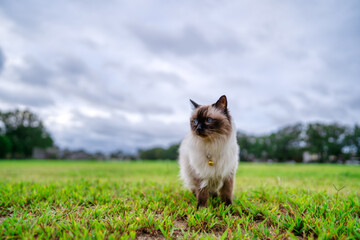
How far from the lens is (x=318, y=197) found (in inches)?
128

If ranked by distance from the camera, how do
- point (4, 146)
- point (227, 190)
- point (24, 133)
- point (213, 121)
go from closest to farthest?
point (213, 121) → point (227, 190) → point (4, 146) → point (24, 133)

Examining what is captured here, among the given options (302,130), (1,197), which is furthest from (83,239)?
(302,130)

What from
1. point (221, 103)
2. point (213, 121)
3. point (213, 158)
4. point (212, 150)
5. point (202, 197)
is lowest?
point (202, 197)

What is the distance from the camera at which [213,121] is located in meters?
2.76

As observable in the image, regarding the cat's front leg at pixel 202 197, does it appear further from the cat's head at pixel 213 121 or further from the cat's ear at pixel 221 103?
the cat's ear at pixel 221 103

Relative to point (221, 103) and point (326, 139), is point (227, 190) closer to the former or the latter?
point (221, 103)

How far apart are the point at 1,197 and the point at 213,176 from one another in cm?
334

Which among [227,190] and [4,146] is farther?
[4,146]

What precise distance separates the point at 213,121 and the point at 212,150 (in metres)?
0.41

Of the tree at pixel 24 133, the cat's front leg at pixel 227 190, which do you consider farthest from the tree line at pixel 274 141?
the cat's front leg at pixel 227 190

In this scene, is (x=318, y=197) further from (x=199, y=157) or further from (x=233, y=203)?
(x=199, y=157)

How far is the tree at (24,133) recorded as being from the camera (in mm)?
41344

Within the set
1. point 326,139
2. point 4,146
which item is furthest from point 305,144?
point 4,146

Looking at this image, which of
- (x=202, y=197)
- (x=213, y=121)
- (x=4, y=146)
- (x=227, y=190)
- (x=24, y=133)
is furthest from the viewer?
(x=24, y=133)
